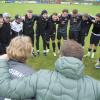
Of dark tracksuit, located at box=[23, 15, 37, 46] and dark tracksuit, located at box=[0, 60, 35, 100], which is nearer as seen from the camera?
dark tracksuit, located at box=[0, 60, 35, 100]

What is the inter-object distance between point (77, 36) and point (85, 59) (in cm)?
127

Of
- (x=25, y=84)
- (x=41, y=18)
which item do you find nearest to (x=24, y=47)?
(x=25, y=84)

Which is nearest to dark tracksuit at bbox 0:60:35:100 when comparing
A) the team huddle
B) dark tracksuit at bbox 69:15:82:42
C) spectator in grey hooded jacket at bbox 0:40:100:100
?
spectator in grey hooded jacket at bbox 0:40:100:100

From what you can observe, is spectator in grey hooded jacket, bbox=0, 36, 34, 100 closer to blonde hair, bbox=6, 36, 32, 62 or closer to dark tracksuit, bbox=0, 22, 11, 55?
blonde hair, bbox=6, 36, 32, 62

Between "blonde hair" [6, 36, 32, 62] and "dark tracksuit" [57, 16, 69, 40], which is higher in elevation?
"blonde hair" [6, 36, 32, 62]

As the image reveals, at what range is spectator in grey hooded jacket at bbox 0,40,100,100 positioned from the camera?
311 cm

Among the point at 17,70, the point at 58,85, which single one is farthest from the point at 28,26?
the point at 58,85

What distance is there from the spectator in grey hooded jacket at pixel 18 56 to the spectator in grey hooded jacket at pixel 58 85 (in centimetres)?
27

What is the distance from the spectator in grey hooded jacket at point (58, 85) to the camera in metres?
3.11

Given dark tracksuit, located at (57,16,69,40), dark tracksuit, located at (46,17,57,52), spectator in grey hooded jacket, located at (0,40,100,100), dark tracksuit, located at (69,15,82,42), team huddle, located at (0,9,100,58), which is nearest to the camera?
spectator in grey hooded jacket, located at (0,40,100,100)

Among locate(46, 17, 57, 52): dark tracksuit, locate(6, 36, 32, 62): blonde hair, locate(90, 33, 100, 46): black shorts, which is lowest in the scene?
locate(90, 33, 100, 46): black shorts

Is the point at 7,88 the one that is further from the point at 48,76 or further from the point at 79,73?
the point at 79,73

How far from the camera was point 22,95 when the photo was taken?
3184mm

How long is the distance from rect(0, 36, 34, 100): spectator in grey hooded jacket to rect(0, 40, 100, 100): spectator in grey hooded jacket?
0.27m
